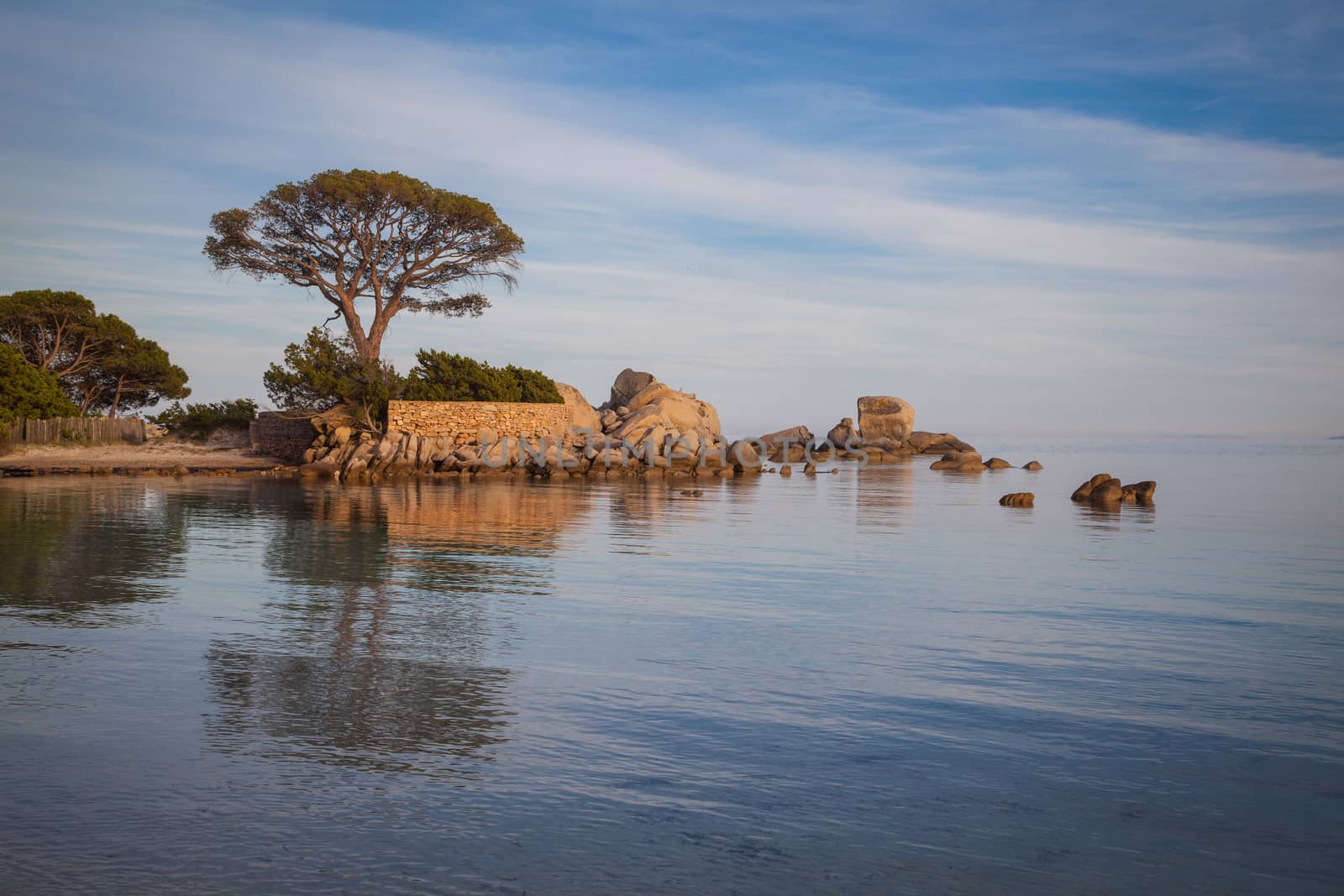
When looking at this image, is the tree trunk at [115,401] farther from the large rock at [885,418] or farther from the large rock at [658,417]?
the large rock at [885,418]

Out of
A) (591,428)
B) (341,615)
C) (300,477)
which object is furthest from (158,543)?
(591,428)

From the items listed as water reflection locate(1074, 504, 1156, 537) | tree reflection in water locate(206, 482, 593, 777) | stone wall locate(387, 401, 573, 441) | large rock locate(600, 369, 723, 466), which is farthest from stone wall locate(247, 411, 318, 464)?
water reflection locate(1074, 504, 1156, 537)

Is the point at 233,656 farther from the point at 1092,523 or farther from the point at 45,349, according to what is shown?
the point at 45,349

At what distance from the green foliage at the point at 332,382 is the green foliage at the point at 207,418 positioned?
5.20 m

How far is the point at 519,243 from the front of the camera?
5003cm

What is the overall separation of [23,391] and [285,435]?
33.7 ft

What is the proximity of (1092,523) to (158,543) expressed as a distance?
18989 millimetres

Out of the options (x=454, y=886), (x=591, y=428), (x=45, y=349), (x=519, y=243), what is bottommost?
(x=454, y=886)

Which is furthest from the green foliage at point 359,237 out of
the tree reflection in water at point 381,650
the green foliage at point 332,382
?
the tree reflection in water at point 381,650

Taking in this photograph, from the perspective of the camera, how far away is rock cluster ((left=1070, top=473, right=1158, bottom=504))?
28719 mm

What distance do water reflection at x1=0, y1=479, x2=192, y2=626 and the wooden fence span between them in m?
16.2

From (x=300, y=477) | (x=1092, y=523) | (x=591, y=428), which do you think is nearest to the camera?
(x=1092, y=523)

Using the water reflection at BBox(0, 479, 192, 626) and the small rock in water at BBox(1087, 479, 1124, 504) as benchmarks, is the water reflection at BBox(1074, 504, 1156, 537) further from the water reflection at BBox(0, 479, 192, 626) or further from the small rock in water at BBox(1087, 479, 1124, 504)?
the water reflection at BBox(0, 479, 192, 626)

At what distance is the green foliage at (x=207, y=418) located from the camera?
49094mm
